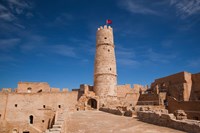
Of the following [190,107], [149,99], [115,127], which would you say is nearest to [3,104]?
[149,99]

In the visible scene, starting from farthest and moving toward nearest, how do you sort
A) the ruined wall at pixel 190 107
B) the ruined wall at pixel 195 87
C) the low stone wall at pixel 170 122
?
the ruined wall at pixel 195 87 < the ruined wall at pixel 190 107 < the low stone wall at pixel 170 122

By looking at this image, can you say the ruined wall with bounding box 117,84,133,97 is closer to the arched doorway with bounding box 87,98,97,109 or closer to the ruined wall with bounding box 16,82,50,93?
the arched doorway with bounding box 87,98,97,109

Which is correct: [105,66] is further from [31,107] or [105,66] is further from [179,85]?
[31,107]

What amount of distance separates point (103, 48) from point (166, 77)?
477 inches

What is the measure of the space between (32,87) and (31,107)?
5079 mm

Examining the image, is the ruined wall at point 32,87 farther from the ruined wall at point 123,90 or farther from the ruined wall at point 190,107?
the ruined wall at point 190,107

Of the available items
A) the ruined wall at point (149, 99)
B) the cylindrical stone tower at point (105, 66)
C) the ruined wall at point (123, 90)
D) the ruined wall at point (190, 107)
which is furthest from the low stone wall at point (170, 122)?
the ruined wall at point (123, 90)

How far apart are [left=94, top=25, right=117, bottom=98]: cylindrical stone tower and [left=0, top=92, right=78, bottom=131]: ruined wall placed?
5.17 meters

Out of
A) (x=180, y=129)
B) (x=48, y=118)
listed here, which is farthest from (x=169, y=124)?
(x=48, y=118)

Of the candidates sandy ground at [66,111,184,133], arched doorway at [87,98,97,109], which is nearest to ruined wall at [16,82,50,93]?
arched doorway at [87,98,97,109]

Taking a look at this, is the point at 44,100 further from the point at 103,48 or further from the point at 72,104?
the point at 103,48

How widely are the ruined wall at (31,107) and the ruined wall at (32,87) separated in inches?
142

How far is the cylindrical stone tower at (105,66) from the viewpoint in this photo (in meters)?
26.8

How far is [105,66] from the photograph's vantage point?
88.6 feet
